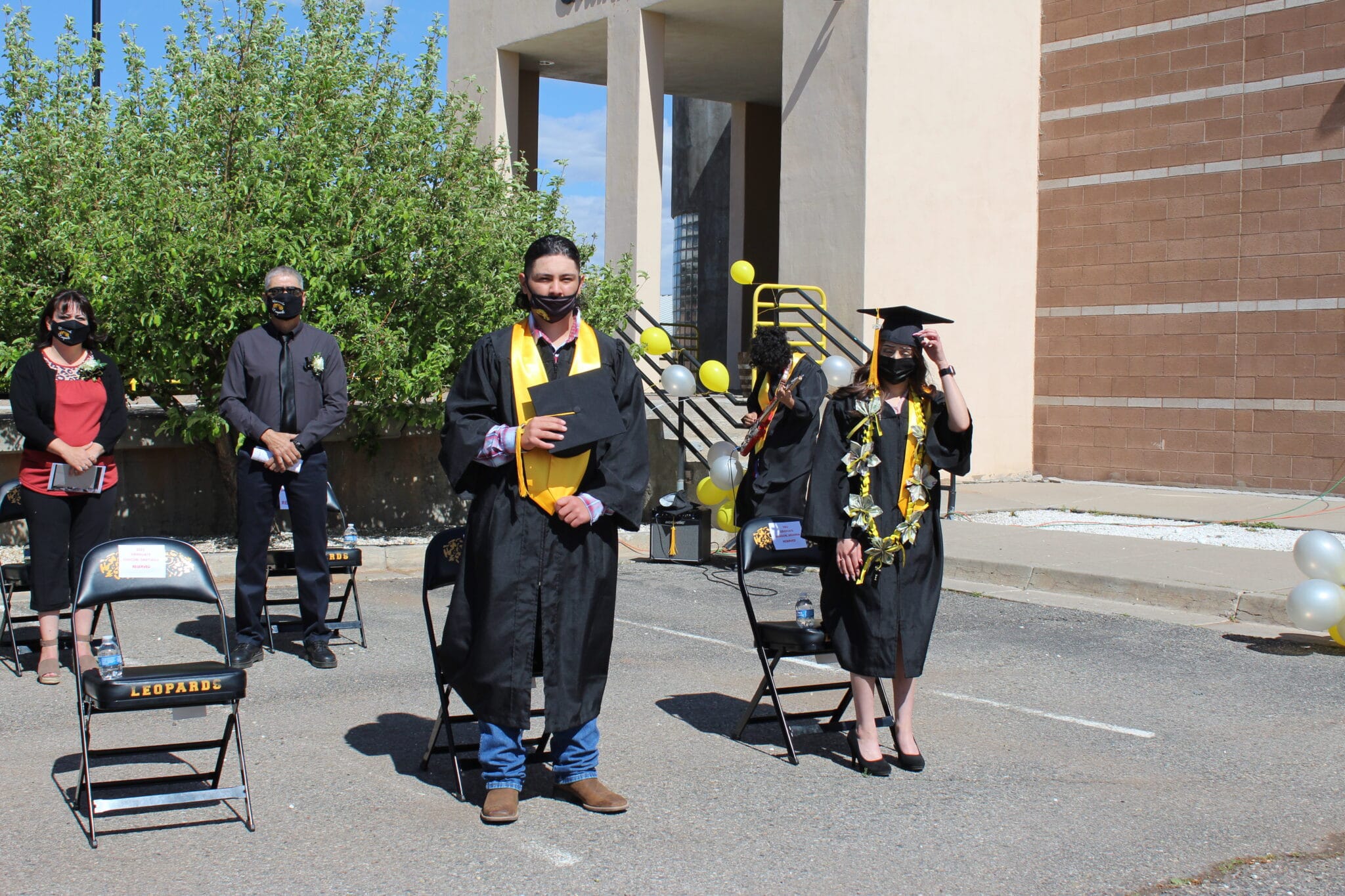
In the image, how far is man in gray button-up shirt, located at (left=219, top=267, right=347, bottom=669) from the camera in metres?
6.99

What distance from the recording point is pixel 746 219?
2228 centimetres

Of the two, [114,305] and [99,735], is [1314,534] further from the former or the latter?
[114,305]

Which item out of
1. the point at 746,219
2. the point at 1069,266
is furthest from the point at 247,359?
the point at 746,219

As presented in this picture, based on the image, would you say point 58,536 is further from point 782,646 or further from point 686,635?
point 782,646

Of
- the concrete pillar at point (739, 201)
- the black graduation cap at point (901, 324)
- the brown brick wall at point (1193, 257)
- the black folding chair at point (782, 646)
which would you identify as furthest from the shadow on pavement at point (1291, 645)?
the concrete pillar at point (739, 201)

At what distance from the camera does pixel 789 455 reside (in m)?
8.77

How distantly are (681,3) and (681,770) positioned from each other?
46.9ft

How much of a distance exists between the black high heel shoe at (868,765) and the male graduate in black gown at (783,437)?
337cm

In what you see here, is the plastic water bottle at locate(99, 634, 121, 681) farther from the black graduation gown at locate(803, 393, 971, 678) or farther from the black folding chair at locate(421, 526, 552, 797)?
the black graduation gown at locate(803, 393, 971, 678)

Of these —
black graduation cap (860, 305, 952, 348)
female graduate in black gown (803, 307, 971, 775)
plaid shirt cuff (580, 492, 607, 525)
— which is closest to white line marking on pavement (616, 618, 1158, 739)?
female graduate in black gown (803, 307, 971, 775)

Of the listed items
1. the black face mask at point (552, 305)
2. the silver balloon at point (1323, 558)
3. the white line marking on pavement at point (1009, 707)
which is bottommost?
the white line marking on pavement at point (1009, 707)

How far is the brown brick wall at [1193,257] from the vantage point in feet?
49.8

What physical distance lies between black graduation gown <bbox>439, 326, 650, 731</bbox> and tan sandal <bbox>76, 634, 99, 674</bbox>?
4.12ft

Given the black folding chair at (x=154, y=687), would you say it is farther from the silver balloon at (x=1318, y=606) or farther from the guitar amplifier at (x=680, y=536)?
the guitar amplifier at (x=680, y=536)
